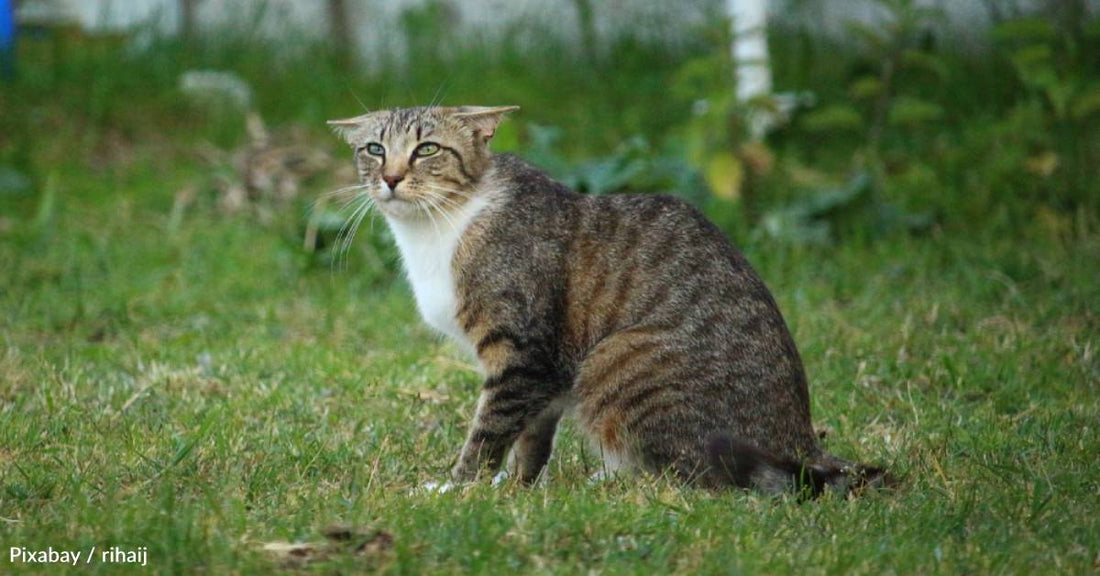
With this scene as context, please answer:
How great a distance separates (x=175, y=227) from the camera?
25.8 ft

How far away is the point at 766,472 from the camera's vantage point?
13.1 ft

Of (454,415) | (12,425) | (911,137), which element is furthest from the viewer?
(911,137)

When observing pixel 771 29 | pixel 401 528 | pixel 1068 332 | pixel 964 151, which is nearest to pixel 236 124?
pixel 771 29

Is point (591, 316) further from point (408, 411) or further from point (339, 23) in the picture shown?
point (339, 23)

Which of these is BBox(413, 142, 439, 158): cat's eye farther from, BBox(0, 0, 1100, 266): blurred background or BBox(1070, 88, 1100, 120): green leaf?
BBox(1070, 88, 1100, 120): green leaf

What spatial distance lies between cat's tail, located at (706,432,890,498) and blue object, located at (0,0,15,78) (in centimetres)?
698

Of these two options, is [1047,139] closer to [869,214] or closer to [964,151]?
[964,151]

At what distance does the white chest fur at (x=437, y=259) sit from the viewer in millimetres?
4441

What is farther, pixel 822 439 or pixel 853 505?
pixel 822 439

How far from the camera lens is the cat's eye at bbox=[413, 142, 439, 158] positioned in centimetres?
454

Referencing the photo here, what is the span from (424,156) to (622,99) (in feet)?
18.0

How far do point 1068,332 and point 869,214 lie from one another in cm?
177

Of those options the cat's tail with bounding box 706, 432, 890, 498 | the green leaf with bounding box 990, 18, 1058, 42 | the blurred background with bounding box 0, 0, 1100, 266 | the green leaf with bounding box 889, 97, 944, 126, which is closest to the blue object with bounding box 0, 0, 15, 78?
the blurred background with bounding box 0, 0, 1100, 266

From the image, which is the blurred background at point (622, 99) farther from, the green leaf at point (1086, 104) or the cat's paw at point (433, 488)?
the cat's paw at point (433, 488)
